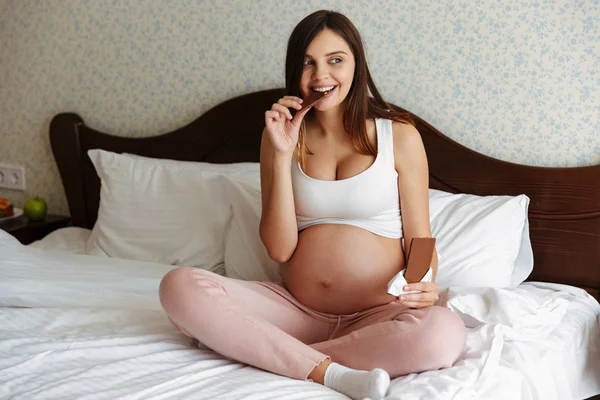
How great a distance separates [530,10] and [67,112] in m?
1.68

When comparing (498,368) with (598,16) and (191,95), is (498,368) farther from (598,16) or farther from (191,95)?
(191,95)

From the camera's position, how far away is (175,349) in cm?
142

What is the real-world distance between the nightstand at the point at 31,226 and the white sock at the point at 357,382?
1.57m

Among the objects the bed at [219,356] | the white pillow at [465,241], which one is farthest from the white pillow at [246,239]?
the bed at [219,356]

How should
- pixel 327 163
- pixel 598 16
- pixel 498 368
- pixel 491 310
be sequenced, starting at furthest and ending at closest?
1. pixel 598 16
2. pixel 327 163
3. pixel 491 310
4. pixel 498 368

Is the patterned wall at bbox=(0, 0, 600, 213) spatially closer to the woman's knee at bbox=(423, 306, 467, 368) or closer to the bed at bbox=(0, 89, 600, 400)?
the bed at bbox=(0, 89, 600, 400)

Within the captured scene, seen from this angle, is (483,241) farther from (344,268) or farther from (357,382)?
(357,382)

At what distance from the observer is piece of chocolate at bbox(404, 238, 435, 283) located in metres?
1.47

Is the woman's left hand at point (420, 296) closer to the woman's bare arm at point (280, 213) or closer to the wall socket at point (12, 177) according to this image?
the woman's bare arm at point (280, 213)

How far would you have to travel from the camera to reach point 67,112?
2.63 metres

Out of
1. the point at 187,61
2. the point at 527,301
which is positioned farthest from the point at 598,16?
the point at 187,61

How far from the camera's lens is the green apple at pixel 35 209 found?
260 cm

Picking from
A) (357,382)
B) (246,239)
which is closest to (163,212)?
(246,239)

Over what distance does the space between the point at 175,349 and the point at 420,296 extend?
1.72 feet
